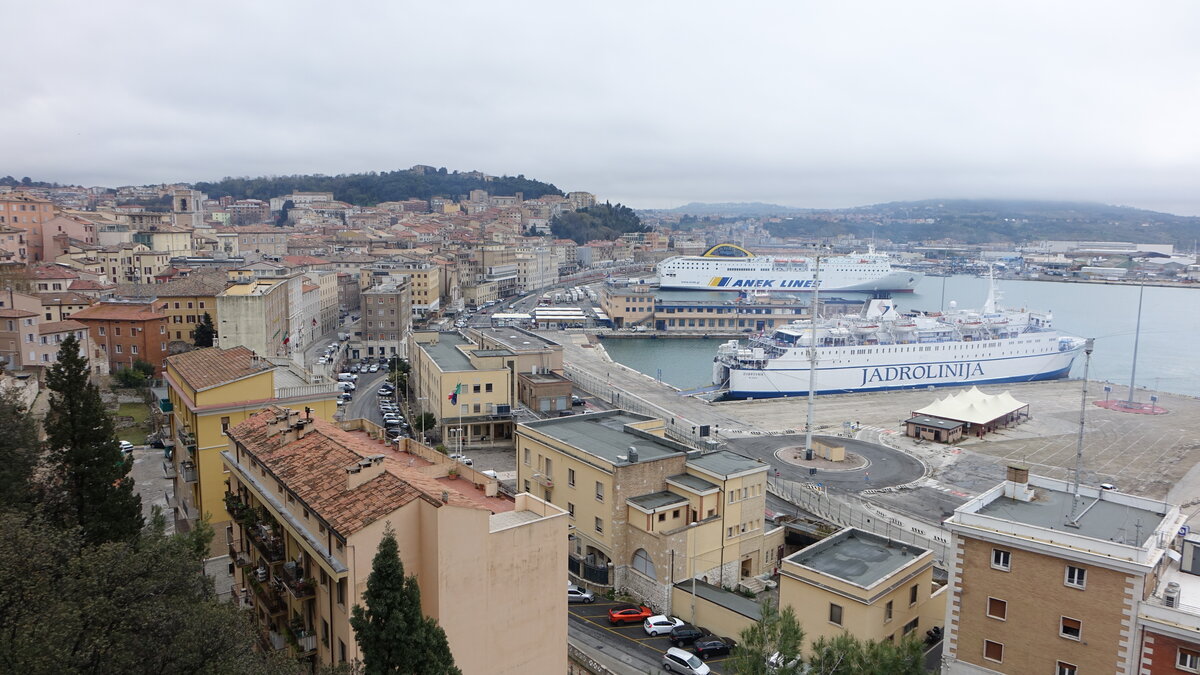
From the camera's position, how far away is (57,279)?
83.6ft

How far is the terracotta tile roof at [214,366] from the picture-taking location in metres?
11.0

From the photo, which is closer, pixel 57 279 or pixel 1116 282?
pixel 57 279

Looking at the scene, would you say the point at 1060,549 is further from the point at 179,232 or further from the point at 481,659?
the point at 179,232

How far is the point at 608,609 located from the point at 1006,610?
5.19 metres

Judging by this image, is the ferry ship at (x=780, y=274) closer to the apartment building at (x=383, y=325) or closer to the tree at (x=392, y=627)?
the apartment building at (x=383, y=325)

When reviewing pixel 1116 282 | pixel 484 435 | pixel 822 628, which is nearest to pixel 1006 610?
pixel 822 628

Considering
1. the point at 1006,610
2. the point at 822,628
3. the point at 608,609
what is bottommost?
the point at 608,609

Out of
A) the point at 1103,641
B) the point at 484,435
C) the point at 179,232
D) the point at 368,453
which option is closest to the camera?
the point at 1103,641

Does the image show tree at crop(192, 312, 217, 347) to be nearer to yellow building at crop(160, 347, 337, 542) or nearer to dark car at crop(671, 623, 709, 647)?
yellow building at crop(160, 347, 337, 542)

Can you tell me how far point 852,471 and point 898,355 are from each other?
577 inches

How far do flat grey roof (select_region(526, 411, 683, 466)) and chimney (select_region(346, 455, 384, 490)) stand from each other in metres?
4.32

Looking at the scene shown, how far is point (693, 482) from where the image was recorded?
11.6 metres

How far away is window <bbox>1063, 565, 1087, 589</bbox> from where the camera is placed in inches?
264

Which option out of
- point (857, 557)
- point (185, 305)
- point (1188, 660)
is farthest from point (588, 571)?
point (185, 305)
